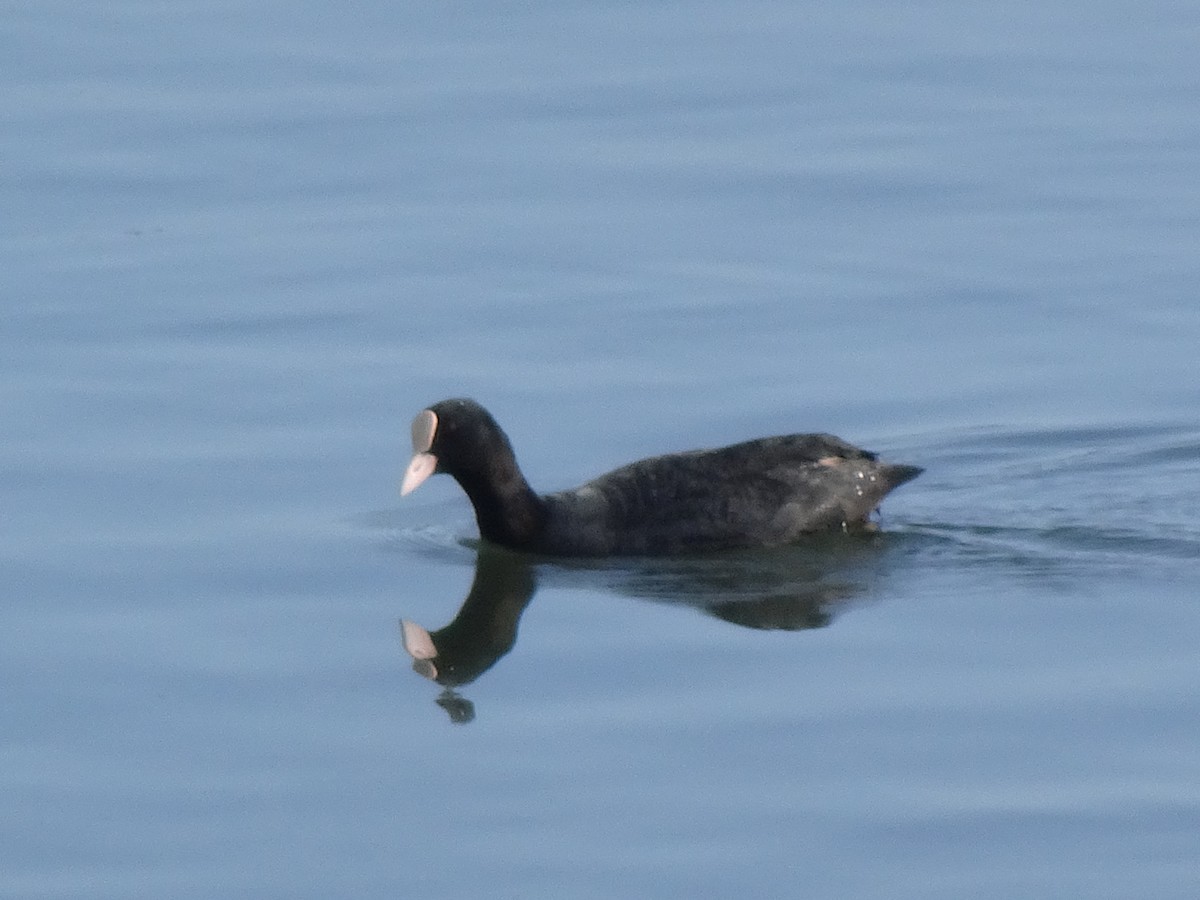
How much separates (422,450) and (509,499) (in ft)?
1.28

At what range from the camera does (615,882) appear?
23.9 feet

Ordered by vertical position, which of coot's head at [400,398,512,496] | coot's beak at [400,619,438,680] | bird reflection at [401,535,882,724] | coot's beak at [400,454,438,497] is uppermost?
coot's head at [400,398,512,496]

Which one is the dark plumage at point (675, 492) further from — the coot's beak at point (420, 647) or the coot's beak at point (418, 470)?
the coot's beak at point (420, 647)

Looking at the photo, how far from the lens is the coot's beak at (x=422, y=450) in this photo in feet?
33.9

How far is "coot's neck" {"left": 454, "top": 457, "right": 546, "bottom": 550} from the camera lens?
10516 mm

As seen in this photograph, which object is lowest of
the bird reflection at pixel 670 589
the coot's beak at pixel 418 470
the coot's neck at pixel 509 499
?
the bird reflection at pixel 670 589

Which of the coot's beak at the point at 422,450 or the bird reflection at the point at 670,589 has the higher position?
the coot's beak at the point at 422,450

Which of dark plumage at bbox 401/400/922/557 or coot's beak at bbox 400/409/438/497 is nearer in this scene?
coot's beak at bbox 400/409/438/497

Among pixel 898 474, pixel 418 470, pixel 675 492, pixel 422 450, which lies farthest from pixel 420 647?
pixel 898 474

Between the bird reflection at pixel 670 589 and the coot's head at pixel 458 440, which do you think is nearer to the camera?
the bird reflection at pixel 670 589

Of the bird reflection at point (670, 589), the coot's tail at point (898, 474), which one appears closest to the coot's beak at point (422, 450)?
the bird reflection at point (670, 589)

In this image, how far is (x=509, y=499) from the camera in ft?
34.5

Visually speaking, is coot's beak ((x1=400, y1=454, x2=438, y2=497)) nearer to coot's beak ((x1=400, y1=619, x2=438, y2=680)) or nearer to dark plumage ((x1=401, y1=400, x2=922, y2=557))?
dark plumage ((x1=401, y1=400, x2=922, y2=557))

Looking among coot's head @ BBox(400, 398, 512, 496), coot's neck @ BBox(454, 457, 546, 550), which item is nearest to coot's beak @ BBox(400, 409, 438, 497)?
coot's head @ BBox(400, 398, 512, 496)
